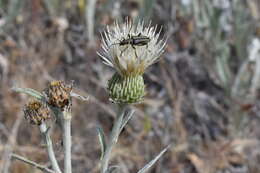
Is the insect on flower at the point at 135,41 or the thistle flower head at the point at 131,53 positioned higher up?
the insect on flower at the point at 135,41

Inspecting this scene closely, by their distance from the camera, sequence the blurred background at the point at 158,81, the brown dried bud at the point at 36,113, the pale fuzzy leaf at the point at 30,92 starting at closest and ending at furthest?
the pale fuzzy leaf at the point at 30,92 < the brown dried bud at the point at 36,113 < the blurred background at the point at 158,81

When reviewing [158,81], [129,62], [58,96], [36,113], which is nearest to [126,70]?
[129,62]

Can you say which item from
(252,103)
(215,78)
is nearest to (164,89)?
(215,78)

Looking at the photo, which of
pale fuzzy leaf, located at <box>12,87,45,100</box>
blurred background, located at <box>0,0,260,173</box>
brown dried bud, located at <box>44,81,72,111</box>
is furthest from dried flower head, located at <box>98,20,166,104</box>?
blurred background, located at <box>0,0,260,173</box>

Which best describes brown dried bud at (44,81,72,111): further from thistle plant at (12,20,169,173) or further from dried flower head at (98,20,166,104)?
dried flower head at (98,20,166,104)

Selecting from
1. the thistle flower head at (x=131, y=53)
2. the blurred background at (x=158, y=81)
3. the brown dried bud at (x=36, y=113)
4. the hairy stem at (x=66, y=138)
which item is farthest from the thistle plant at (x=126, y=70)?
the blurred background at (x=158, y=81)

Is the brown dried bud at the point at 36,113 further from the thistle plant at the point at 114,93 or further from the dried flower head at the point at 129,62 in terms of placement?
the dried flower head at the point at 129,62
